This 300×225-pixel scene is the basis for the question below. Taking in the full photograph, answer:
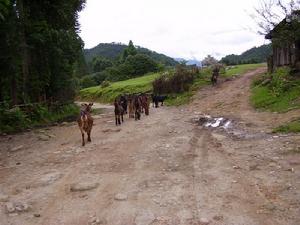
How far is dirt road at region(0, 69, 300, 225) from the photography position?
792 cm

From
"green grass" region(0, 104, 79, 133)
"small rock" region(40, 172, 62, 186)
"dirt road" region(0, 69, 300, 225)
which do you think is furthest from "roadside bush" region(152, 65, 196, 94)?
"small rock" region(40, 172, 62, 186)

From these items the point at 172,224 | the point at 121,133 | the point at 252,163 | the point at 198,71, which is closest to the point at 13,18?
the point at 121,133

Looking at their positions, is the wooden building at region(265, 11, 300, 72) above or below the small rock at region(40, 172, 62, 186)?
above

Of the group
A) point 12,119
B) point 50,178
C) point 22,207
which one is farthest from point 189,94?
point 22,207

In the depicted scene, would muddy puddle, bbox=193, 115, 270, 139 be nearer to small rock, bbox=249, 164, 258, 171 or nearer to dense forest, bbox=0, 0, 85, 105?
small rock, bbox=249, 164, 258, 171

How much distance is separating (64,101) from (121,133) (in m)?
16.6

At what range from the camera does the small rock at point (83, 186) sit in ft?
31.7

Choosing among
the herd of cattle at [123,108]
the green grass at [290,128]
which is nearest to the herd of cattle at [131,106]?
the herd of cattle at [123,108]

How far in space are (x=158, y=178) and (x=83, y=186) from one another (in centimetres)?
168

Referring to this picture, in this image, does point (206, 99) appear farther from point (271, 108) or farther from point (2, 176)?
point (2, 176)

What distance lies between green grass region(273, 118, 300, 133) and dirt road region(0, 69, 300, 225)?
453 millimetres

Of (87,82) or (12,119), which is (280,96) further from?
(87,82)

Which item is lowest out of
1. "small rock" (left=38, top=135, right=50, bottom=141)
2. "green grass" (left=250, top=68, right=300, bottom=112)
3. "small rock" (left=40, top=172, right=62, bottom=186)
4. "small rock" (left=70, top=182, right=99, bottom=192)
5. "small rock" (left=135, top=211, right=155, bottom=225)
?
"small rock" (left=38, top=135, right=50, bottom=141)

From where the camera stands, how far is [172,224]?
741cm
